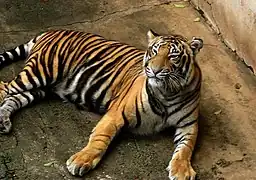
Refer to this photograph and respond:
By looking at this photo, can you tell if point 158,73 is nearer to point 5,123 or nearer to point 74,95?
point 74,95

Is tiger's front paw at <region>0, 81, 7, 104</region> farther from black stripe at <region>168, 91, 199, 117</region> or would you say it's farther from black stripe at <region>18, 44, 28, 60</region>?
black stripe at <region>168, 91, 199, 117</region>

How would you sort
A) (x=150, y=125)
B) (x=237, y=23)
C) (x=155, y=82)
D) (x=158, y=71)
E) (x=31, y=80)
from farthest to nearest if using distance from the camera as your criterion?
(x=237, y=23)
(x=31, y=80)
(x=150, y=125)
(x=155, y=82)
(x=158, y=71)

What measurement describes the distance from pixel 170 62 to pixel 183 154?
1.87ft

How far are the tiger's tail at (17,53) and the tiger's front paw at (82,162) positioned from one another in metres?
1.23

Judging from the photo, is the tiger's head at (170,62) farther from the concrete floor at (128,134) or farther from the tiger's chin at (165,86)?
the concrete floor at (128,134)

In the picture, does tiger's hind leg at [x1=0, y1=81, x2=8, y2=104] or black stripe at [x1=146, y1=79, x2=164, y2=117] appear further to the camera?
tiger's hind leg at [x1=0, y1=81, x2=8, y2=104]

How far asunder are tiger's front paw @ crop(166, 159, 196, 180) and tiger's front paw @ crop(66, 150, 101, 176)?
448 millimetres

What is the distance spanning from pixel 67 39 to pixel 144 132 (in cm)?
92

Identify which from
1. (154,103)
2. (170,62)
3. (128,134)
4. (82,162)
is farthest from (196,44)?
(82,162)

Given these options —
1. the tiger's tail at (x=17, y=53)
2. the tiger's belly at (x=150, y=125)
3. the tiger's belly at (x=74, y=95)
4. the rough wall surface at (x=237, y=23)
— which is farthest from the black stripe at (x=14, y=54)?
the rough wall surface at (x=237, y=23)

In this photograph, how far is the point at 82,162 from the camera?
4086 millimetres

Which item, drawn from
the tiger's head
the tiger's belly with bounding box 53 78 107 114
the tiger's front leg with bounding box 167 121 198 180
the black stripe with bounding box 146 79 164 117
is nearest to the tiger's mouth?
the tiger's head

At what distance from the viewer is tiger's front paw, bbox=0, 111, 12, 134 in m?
4.40

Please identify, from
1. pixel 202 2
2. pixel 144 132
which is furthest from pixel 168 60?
pixel 202 2
